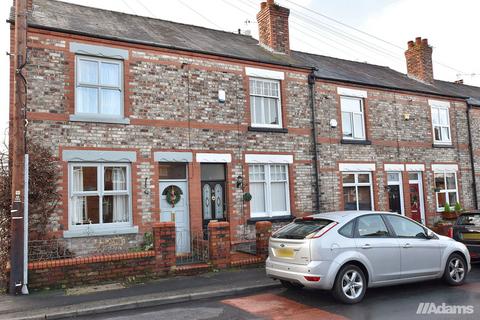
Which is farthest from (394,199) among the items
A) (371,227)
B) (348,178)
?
(371,227)

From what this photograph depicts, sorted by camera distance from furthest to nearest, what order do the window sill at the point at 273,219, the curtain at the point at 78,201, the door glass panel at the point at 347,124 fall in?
the door glass panel at the point at 347,124
the window sill at the point at 273,219
the curtain at the point at 78,201

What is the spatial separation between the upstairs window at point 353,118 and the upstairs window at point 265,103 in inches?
111

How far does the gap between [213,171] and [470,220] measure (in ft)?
22.2

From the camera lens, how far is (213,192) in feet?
38.9

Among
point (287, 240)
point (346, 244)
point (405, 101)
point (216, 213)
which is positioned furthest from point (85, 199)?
point (405, 101)

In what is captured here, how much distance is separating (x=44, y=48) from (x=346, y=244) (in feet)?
27.0

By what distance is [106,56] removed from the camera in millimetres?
10477

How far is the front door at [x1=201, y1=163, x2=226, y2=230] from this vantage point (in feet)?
38.4

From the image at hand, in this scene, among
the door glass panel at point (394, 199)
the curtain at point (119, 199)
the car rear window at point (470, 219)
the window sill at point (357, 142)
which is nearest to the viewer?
the car rear window at point (470, 219)

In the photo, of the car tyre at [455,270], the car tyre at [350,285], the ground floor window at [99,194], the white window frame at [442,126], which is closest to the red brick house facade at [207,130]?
the ground floor window at [99,194]

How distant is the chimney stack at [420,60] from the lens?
19.5 m

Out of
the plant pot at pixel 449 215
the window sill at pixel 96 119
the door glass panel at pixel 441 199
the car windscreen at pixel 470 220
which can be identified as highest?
the window sill at pixel 96 119

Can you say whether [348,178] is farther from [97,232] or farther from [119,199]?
[97,232]

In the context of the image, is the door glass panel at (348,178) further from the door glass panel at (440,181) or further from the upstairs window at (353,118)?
the door glass panel at (440,181)
